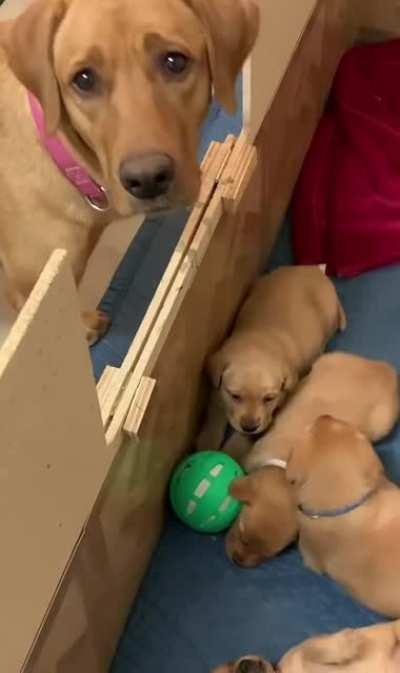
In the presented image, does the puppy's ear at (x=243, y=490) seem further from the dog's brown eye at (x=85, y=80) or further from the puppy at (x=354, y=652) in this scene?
the dog's brown eye at (x=85, y=80)

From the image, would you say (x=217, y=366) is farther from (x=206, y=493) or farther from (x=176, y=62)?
(x=176, y=62)

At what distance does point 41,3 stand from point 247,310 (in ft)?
2.78

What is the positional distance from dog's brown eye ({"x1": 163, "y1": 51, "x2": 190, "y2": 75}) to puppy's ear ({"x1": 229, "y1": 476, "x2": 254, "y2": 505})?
2.35 ft

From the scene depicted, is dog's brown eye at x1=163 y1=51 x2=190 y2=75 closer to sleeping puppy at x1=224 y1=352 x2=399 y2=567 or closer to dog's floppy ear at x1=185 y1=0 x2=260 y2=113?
dog's floppy ear at x1=185 y1=0 x2=260 y2=113

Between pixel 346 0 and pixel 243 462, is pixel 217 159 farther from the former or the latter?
pixel 346 0

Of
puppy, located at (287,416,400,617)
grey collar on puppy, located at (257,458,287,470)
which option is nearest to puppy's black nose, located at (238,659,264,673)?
puppy, located at (287,416,400,617)

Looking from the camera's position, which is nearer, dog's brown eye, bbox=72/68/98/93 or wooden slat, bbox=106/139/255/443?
dog's brown eye, bbox=72/68/98/93

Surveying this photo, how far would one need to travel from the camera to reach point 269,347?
6.16ft

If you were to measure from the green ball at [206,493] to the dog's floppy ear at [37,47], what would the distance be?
2.39 ft

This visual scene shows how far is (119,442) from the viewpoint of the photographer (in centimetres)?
149

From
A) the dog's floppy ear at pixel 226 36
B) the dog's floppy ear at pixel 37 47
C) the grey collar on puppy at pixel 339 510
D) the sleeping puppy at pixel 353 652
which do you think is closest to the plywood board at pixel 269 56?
the dog's floppy ear at pixel 226 36

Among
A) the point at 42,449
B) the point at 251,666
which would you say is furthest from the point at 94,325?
the point at 42,449

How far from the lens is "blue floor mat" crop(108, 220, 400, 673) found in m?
1.72

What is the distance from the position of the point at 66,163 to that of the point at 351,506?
2.43 feet
